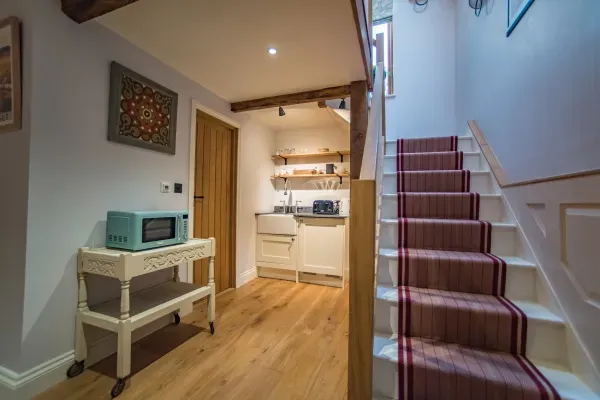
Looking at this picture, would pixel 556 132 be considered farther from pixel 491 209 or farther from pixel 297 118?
pixel 297 118

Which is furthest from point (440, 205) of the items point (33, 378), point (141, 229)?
point (33, 378)

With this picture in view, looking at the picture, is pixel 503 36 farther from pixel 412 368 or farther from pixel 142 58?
pixel 142 58

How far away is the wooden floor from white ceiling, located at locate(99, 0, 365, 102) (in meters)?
2.26

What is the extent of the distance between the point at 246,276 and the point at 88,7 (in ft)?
9.58

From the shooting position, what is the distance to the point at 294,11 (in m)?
1.58

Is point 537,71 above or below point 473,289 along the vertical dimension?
above

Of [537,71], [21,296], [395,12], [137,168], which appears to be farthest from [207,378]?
[395,12]

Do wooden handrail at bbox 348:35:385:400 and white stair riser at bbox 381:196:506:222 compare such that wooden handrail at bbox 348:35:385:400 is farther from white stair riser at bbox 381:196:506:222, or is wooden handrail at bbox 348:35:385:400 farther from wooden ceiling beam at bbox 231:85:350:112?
wooden ceiling beam at bbox 231:85:350:112

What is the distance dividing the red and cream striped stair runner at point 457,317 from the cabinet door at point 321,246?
1.45 m

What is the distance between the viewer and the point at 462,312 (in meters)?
1.21

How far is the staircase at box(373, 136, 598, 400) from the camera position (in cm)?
103

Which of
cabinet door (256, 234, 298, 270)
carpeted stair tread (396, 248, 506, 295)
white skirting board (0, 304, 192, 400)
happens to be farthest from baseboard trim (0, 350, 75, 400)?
cabinet door (256, 234, 298, 270)

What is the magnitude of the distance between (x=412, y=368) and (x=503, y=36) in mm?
2452

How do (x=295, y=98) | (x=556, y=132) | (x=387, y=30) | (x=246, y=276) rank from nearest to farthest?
1. (x=556, y=132)
2. (x=295, y=98)
3. (x=246, y=276)
4. (x=387, y=30)
